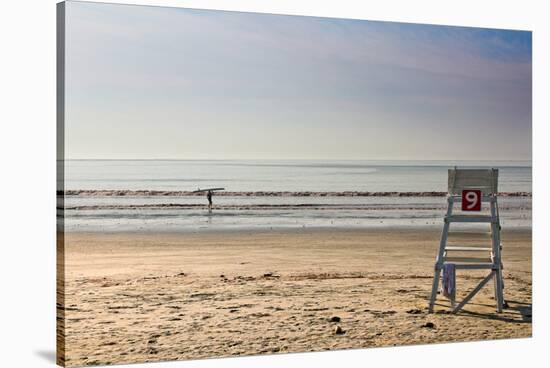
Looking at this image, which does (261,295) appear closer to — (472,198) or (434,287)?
(434,287)

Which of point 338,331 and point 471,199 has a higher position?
point 471,199

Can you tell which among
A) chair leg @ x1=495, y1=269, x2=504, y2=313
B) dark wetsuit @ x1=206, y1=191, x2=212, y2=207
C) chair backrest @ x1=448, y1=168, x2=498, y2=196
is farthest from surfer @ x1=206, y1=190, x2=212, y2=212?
chair leg @ x1=495, y1=269, x2=504, y2=313

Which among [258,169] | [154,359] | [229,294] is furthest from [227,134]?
[154,359]

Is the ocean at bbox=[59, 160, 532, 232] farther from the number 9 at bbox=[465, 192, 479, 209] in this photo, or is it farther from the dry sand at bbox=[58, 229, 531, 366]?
the number 9 at bbox=[465, 192, 479, 209]

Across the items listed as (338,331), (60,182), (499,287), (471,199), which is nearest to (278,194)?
(338,331)

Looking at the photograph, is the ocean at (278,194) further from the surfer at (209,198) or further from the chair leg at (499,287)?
the chair leg at (499,287)

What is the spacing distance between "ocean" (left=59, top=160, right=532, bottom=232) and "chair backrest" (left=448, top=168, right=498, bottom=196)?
21cm

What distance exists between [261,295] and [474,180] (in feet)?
7.59

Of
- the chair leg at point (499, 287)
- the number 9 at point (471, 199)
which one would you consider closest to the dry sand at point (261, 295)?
the chair leg at point (499, 287)

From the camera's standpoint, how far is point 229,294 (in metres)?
9.12

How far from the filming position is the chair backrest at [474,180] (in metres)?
9.75

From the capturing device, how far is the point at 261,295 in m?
9.27

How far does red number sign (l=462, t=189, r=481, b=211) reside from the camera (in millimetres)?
9797

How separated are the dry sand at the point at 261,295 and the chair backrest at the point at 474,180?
25.0 inches
